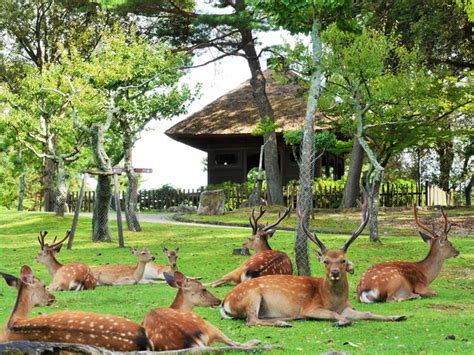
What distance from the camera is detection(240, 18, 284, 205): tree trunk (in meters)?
29.8

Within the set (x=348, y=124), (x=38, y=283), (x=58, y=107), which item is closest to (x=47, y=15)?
(x=58, y=107)

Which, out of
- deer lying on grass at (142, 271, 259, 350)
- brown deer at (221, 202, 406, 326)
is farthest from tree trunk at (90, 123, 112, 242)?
deer lying on grass at (142, 271, 259, 350)

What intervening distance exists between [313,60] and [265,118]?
17.8 m

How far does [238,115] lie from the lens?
33.1 m

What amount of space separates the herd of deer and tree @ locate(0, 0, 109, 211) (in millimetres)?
23221

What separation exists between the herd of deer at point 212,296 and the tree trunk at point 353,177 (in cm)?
1726

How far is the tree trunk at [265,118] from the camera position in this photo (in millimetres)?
29778

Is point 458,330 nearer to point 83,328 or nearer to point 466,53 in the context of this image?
point 83,328

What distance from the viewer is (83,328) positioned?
536 centimetres

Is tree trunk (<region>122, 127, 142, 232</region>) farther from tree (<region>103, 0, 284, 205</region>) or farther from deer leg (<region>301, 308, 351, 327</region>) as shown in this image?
deer leg (<region>301, 308, 351, 327</region>)

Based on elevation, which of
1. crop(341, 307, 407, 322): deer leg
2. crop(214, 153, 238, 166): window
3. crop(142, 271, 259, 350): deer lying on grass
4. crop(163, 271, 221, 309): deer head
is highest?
crop(214, 153, 238, 166): window

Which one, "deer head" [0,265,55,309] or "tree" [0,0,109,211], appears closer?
"deer head" [0,265,55,309]

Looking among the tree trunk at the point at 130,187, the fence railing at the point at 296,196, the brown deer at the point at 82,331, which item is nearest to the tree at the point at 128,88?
the tree trunk at the point at 130,187

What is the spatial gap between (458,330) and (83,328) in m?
3.51
